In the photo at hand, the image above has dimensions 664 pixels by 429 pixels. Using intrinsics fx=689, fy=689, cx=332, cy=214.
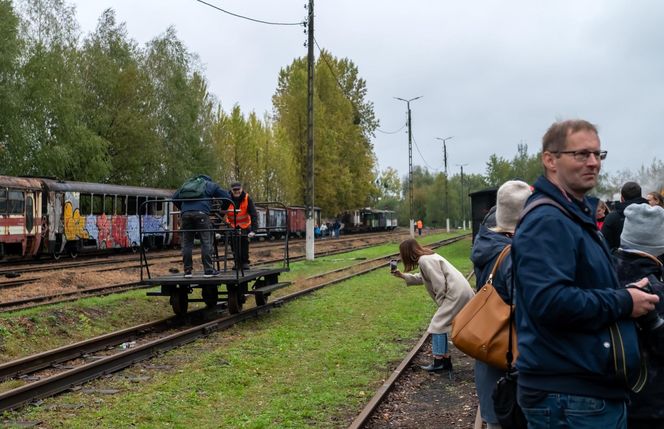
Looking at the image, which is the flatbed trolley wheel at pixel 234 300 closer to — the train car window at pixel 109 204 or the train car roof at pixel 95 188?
the train car roof at pixel 95 188

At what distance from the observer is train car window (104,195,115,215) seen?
29.5 metres

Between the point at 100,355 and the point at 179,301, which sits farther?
the point at 179,301

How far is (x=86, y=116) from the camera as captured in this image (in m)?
42.0

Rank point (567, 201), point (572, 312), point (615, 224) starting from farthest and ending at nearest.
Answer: point (615, 224) < point (567, 201) < point (572, 312)

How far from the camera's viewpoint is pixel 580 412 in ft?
8.23

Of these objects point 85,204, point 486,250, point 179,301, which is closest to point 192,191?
point 179,301

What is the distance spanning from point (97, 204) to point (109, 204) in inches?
37.7

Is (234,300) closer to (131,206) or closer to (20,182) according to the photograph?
(20,182)

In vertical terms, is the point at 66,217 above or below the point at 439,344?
above

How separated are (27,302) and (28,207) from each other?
1198cm

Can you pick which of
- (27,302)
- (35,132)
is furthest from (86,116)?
(27,302)

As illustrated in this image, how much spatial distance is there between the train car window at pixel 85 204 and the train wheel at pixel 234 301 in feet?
58.2

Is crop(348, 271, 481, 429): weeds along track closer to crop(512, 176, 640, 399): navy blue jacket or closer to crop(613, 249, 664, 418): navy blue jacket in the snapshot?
crop(613, 249, 664, 418): navy blue jacket

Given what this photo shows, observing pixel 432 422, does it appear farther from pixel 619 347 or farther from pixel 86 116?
pixel 86 116
